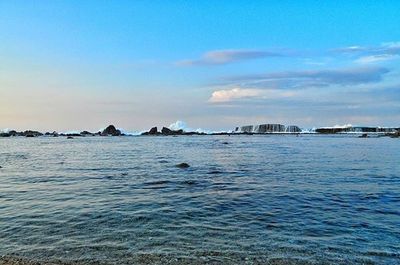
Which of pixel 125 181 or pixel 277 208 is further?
pixel 125 181

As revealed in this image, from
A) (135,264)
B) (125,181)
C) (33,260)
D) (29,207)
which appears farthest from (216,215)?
(125,181)

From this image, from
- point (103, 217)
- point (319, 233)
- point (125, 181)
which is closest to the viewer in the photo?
point (319, 233)

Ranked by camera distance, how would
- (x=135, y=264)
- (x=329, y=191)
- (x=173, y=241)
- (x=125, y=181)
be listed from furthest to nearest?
(x=125, y=181) < (x=329, y=191) < (x=173, y=241) < (x=135, y=264)

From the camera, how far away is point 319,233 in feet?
44.5

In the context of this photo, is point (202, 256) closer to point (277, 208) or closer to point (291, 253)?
point (291, 253)

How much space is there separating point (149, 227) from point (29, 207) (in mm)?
7173

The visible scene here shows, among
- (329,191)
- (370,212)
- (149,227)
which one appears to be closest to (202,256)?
(149,227)

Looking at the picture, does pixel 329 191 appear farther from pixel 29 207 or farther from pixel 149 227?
pixel 29 207

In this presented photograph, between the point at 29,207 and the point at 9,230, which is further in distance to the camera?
the point at 29,207

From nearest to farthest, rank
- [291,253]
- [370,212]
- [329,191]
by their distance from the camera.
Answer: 1. [291,253]
2. [370,212]
3. [329,191]

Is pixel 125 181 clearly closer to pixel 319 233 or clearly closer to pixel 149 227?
pixel 149 227

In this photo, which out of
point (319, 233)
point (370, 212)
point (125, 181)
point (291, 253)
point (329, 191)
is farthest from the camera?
point (125, 181)

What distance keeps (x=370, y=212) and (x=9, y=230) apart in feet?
48.2

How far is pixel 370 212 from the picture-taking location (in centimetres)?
1709
